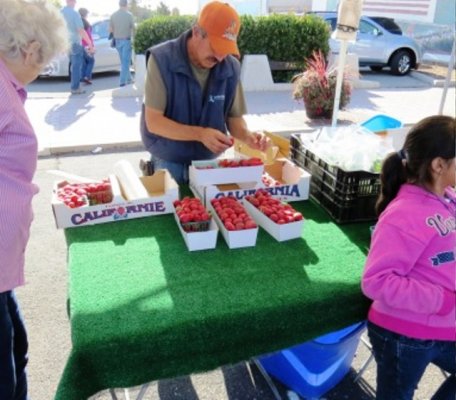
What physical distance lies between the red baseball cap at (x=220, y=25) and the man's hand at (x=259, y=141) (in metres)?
0.53

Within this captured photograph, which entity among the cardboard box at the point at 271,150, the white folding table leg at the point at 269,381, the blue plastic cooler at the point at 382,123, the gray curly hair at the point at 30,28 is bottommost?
the white folding table leg at the point at 269,381

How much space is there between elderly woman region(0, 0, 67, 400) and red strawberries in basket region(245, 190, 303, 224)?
3.11 feet

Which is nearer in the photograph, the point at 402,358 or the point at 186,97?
the point at 402,358

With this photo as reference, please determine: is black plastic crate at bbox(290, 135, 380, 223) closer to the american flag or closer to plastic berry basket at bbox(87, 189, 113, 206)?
plastic berry basket at bbox(87, 189, 113, 206)

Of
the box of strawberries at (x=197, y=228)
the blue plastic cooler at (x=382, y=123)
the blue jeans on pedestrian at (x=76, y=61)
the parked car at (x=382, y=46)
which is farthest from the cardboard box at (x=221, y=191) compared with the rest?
the parked car at (x=382, y=46)

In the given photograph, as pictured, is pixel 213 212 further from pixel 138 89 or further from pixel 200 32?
pixel 138 89

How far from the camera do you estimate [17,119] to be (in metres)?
1.35

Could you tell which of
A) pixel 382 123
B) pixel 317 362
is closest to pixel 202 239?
pixel 317 362

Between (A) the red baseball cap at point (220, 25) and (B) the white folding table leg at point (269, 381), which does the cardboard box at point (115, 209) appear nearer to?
(A) the red baseball cap at point (220, 25)

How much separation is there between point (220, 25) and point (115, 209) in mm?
970

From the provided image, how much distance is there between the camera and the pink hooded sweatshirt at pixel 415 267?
55.2 inches

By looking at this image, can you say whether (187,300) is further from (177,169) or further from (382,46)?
(382,46)

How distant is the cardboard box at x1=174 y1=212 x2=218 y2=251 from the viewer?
1755 millimetres

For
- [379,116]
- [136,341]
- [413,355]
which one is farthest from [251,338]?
[379,116]
